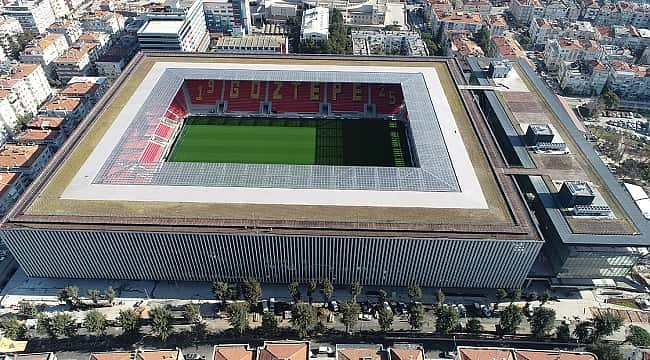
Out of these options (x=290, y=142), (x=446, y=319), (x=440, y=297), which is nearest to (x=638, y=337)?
(x=446, y=319)

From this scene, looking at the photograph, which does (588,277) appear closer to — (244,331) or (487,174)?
(487,174)

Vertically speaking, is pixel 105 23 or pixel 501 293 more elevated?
pixel 105 23

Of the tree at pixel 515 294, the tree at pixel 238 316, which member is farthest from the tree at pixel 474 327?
the tree at pixel 238 316

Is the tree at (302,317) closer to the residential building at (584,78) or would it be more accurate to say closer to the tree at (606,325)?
the tree at (606,325)

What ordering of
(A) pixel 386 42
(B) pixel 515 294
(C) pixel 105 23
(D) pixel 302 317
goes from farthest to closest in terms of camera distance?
(A) pixel 386 42, (C) pixel 105 23, (B) pixel 515 294, (D) pixel 302 317

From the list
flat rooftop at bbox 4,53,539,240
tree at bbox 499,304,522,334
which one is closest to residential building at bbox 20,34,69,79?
flat rooftop at bbox 4,53,539,240

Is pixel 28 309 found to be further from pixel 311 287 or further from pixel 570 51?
pixel 570 51

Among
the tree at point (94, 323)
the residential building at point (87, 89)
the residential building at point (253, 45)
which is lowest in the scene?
the tree at point (94, 323)
